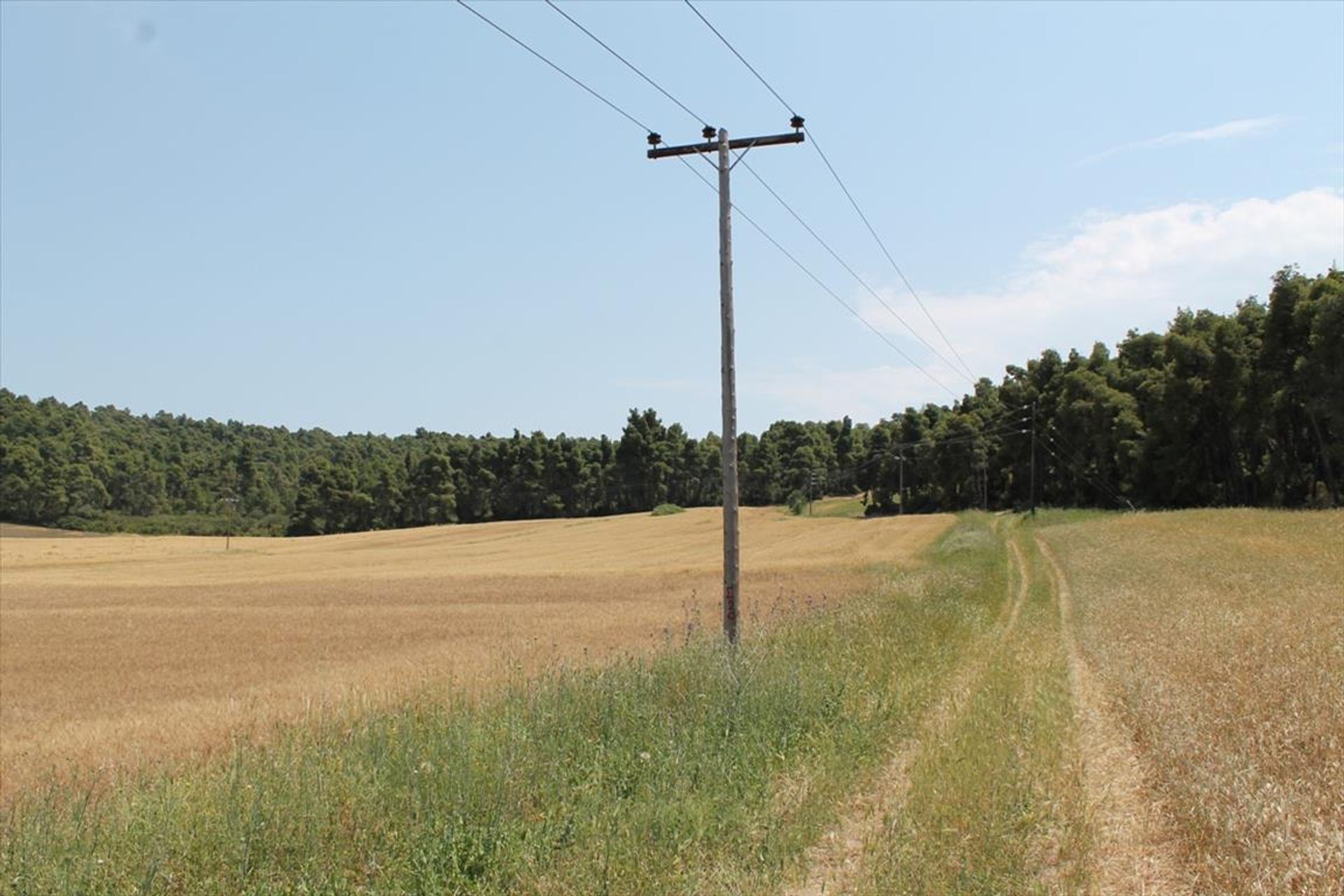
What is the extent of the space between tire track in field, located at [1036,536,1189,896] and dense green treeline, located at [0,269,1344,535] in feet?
184

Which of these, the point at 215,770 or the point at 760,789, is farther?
the point at 215,770

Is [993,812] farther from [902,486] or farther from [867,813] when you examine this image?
[902,486]

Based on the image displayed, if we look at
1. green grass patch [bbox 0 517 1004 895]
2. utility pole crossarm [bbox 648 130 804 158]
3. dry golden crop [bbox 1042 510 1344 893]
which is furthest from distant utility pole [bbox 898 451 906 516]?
green grass patch [bbox 0 517 1004 895]

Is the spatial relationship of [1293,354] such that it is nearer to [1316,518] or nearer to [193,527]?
[1316,518]

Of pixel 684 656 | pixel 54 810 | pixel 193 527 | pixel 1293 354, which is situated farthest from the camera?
pixel 193 527

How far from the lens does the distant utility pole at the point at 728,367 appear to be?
45.3 feet

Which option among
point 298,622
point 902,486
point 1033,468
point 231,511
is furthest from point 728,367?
point 231,511

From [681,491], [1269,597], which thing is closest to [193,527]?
[681,491]

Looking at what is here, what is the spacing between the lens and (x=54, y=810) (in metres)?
6.75

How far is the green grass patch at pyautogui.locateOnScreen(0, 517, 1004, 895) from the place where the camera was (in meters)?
5.59

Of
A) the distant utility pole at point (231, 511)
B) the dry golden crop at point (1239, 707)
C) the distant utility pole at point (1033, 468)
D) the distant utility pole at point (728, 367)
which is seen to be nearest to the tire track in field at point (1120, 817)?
the dry golden crop at point (1239, 707)

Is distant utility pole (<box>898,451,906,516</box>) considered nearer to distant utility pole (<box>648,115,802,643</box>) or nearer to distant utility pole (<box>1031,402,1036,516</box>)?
distant utility pole (<box>1031,402,1036,516</box>)

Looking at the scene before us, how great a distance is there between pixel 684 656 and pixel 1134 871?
5964mm

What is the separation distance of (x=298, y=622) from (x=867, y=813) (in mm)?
25126
